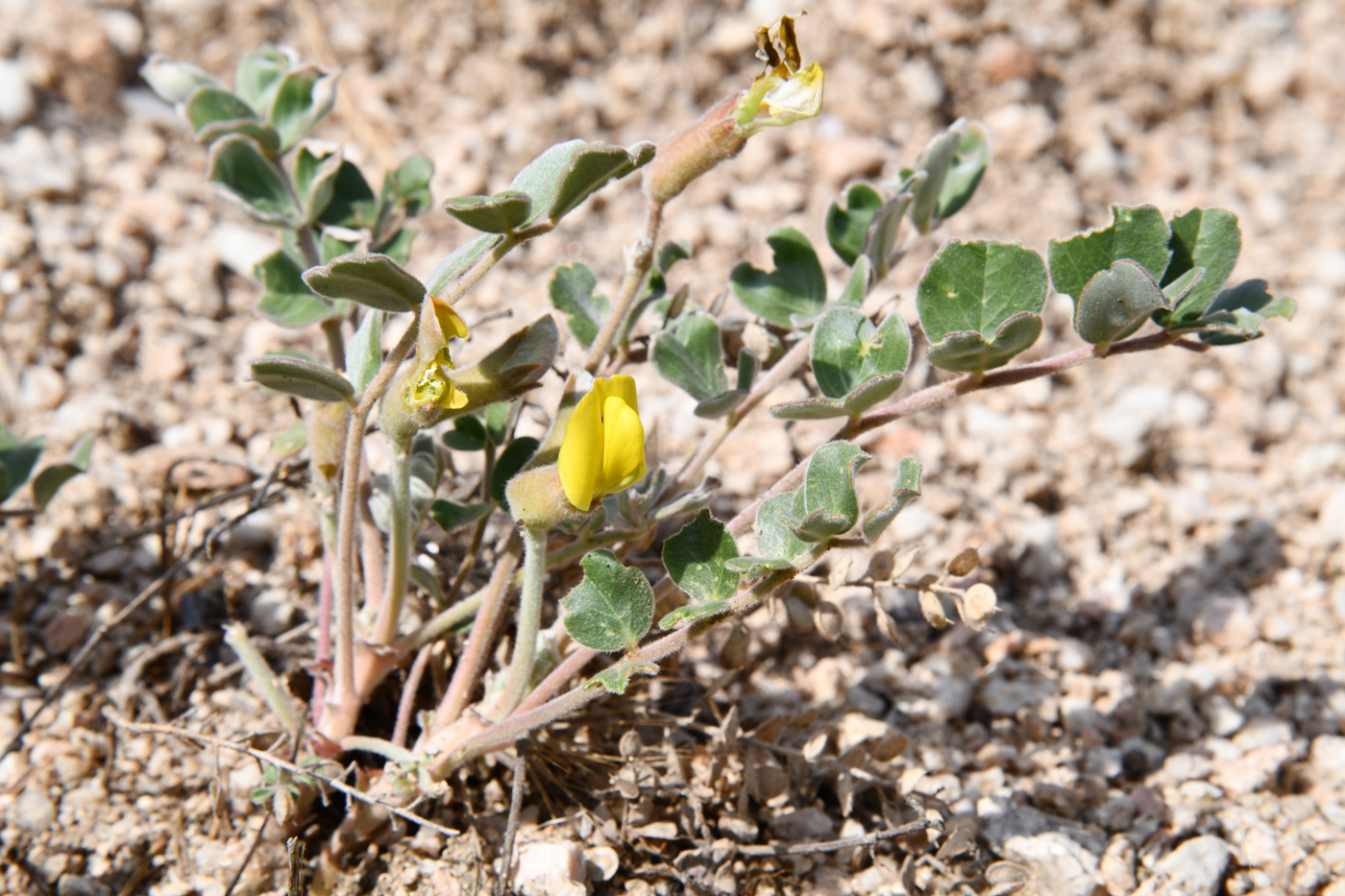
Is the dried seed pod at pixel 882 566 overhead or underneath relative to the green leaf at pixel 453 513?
underneath

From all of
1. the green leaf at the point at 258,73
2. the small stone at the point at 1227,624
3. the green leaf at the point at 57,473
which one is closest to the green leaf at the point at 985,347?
the small stone at the point at 1227,624

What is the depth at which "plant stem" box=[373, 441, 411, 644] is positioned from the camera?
143 centimetres

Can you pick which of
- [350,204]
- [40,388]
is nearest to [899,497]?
[350,204]

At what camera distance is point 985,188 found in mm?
3225

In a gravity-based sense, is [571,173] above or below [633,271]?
above

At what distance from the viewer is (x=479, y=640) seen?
5.25 ft

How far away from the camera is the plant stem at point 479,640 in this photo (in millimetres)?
1542

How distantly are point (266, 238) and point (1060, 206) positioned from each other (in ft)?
7.86

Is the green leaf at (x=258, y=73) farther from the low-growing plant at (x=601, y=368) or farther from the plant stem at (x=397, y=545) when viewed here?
the plant stem at (x=397, y=545)

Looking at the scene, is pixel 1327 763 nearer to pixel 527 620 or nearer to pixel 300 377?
pixel 527 620

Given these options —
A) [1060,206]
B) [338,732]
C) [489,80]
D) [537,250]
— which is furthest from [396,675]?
[1060,206]

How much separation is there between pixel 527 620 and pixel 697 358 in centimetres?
50

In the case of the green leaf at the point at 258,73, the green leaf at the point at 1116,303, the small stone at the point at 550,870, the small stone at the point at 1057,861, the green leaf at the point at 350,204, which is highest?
the green leaf at the point at 258,73

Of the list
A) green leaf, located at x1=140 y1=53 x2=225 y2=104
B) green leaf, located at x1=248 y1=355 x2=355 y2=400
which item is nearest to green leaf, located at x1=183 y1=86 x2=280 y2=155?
green leaf, located at x1=140 y1=53 x2=225 y2=104
